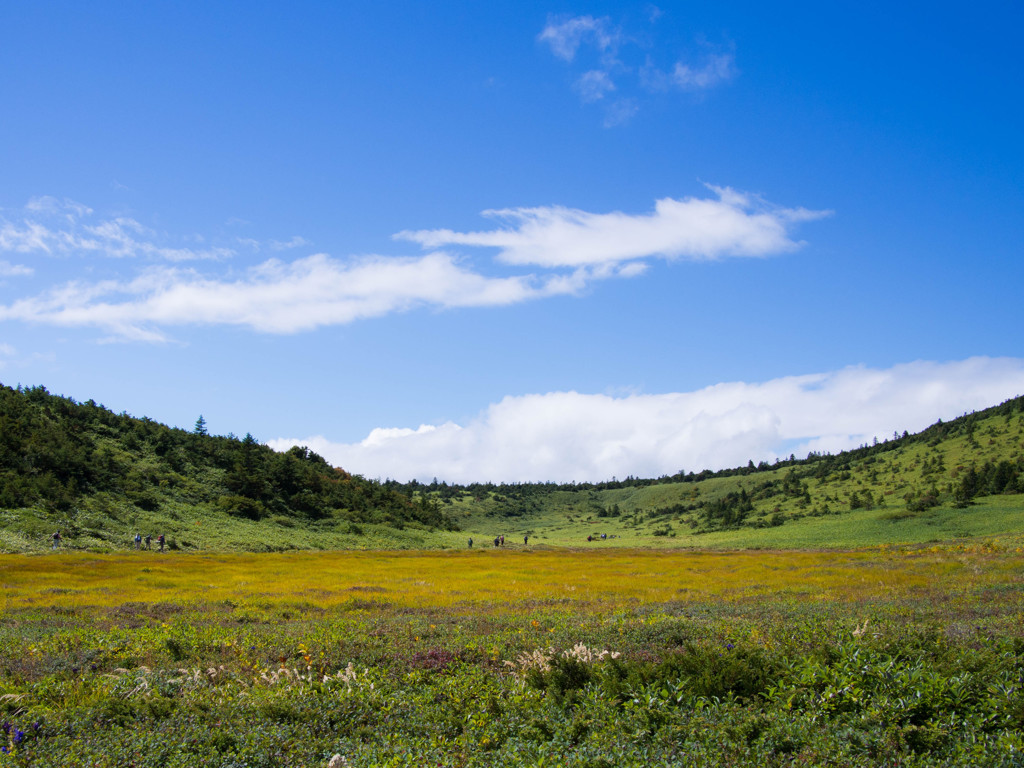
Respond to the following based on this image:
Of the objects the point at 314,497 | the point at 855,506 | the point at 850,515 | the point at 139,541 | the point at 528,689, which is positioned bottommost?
the point at 850,515

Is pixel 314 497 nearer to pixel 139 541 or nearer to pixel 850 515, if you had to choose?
pixel 139 541

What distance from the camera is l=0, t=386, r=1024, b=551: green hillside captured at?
65250 mm

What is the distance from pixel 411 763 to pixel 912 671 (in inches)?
266

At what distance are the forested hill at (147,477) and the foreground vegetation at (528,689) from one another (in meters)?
55.8

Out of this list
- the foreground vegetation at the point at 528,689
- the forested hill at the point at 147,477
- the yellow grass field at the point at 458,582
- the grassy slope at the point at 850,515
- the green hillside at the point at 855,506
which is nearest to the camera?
the foreground vegetation at the point at 528,689

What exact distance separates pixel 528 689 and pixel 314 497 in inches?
3958

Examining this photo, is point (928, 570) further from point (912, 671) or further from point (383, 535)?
point (383, 535)

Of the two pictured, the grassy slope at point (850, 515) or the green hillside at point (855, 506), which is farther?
the green hillside at point (855, 506)

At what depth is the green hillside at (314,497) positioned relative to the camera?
65.2 meters

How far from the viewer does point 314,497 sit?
10300cm

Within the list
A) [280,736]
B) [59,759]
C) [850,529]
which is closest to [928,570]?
[280,736]

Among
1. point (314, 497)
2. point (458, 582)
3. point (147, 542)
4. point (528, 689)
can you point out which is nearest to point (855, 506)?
point (314, 497)

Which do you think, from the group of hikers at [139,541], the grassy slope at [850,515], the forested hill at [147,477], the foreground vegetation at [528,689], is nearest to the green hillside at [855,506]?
the grassy slope at [850,515]

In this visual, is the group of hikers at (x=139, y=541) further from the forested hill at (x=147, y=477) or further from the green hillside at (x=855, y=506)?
the green hillside at (x=855, y=506)
